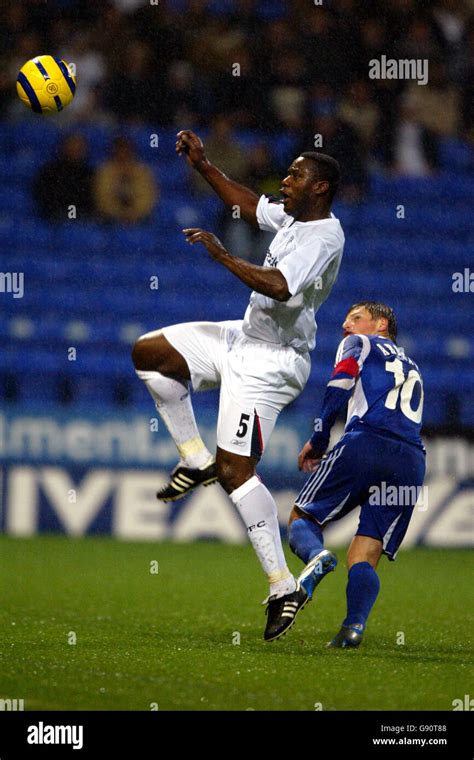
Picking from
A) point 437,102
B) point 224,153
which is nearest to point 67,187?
point 224,153

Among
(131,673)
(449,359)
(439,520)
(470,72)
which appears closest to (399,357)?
(131,673)

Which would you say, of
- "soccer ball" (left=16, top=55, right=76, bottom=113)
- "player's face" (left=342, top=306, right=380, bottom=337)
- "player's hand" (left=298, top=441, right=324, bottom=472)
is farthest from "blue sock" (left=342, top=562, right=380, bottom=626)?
"soccer ball" (left=16, top=55, right=76, bottom=113)

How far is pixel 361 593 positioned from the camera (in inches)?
204

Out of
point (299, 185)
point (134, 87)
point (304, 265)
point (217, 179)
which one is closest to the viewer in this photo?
point (304, 265)

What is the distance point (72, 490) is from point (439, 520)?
112 inches

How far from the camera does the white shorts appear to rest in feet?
17.4

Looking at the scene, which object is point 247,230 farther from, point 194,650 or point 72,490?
point 194,650

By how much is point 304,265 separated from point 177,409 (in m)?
0.96

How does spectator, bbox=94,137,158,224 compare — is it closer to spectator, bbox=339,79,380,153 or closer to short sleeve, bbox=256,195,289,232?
spectator, bbox=339,79,380,153

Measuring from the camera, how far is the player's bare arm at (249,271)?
5.03 meters

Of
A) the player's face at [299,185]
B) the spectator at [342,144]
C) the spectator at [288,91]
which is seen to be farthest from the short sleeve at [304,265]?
the spectator at [288,91]

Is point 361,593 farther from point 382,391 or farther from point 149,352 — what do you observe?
point 149,352

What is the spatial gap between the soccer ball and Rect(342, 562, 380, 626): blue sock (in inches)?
108

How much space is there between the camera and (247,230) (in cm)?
1138
